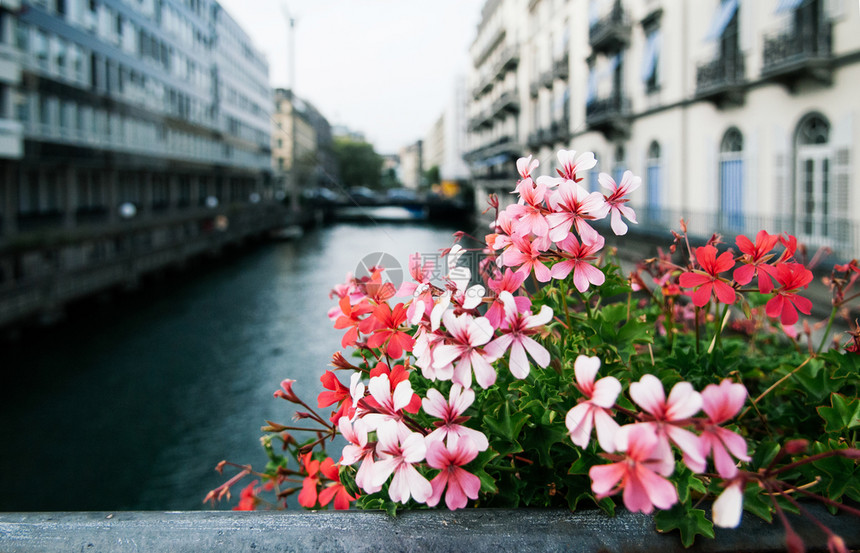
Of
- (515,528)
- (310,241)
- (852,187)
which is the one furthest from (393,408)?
(310,241)

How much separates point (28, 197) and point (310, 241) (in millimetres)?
17219

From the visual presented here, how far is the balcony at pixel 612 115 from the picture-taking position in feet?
48.5

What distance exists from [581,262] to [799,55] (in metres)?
9.81

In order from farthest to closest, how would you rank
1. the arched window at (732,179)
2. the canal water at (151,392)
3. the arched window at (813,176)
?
the arched window at (732,179) < the arched window at (813,176) < the canal water at (151,392)

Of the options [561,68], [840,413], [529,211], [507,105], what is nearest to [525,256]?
[529,211]

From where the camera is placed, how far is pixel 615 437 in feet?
2.06

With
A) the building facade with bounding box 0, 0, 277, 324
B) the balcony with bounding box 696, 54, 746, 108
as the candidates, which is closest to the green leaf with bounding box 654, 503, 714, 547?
the building facade with bounding box 0, 0, 277, 324

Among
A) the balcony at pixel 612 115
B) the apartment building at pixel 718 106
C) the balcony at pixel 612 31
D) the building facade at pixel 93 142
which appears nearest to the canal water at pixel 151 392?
the building facade at pixel 93 142

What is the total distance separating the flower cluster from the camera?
635 mm

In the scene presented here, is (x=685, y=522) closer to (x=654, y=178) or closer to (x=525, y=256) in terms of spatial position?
(x=525, y=256)

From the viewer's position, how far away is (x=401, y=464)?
2.65 ft

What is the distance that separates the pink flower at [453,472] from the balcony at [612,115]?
14.7 meters

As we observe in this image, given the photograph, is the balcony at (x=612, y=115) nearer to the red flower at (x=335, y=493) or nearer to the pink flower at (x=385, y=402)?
the red flower at (x=335, y=493)

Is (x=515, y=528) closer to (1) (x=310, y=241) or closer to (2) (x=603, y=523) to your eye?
(2) (x=603, y=523)
